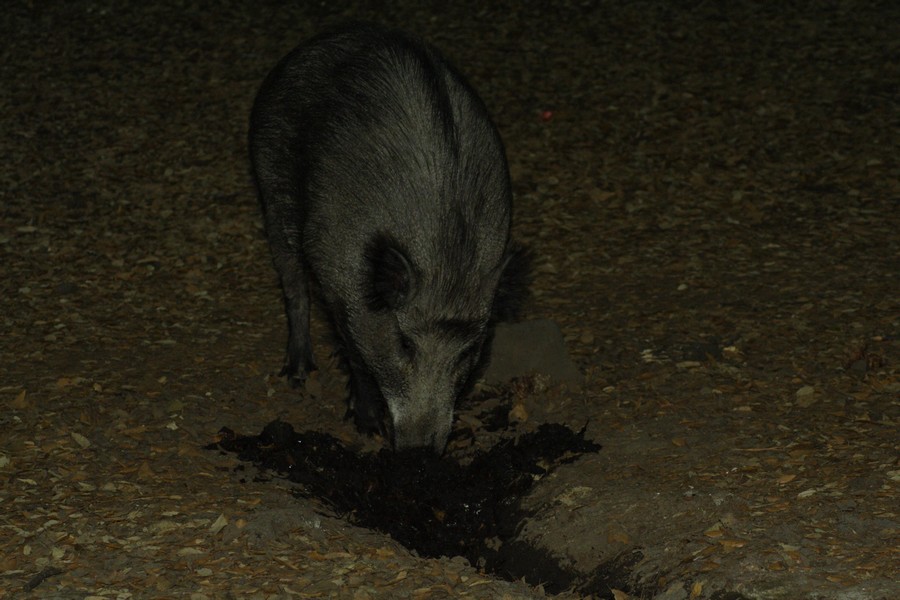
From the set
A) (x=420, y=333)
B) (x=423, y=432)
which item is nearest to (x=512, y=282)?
(x=420, y=333)

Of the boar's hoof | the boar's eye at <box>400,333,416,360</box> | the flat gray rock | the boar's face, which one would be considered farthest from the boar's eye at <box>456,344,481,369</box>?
the boar's hoof

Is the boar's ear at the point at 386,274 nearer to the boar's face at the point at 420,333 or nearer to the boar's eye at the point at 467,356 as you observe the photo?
the boar's face at the point at 420,333

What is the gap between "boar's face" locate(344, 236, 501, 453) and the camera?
514 cm

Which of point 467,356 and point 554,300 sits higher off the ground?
point 467,356

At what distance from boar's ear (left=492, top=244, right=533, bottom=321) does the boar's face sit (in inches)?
5.3

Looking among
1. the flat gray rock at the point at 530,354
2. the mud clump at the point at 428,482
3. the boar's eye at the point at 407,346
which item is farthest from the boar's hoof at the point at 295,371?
the boar's eye at the point at 407,346

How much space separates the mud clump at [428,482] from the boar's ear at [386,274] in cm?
64

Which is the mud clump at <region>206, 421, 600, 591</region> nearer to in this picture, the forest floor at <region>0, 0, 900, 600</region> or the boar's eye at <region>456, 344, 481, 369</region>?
the forest floor at <region>0, 0, 900, 600</region>

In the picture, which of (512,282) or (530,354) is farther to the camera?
(530,354)

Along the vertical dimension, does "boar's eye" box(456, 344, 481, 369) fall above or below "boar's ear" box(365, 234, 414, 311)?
below

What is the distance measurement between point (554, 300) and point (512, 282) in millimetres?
1760

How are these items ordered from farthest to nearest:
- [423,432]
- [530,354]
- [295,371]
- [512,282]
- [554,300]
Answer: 1. [554,300]
2. [295,371]
3. [530,354]
4. [512,282]
5. [423,432]

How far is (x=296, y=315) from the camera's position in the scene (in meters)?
6.61

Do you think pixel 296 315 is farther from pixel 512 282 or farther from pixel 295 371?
pixel 512 282
